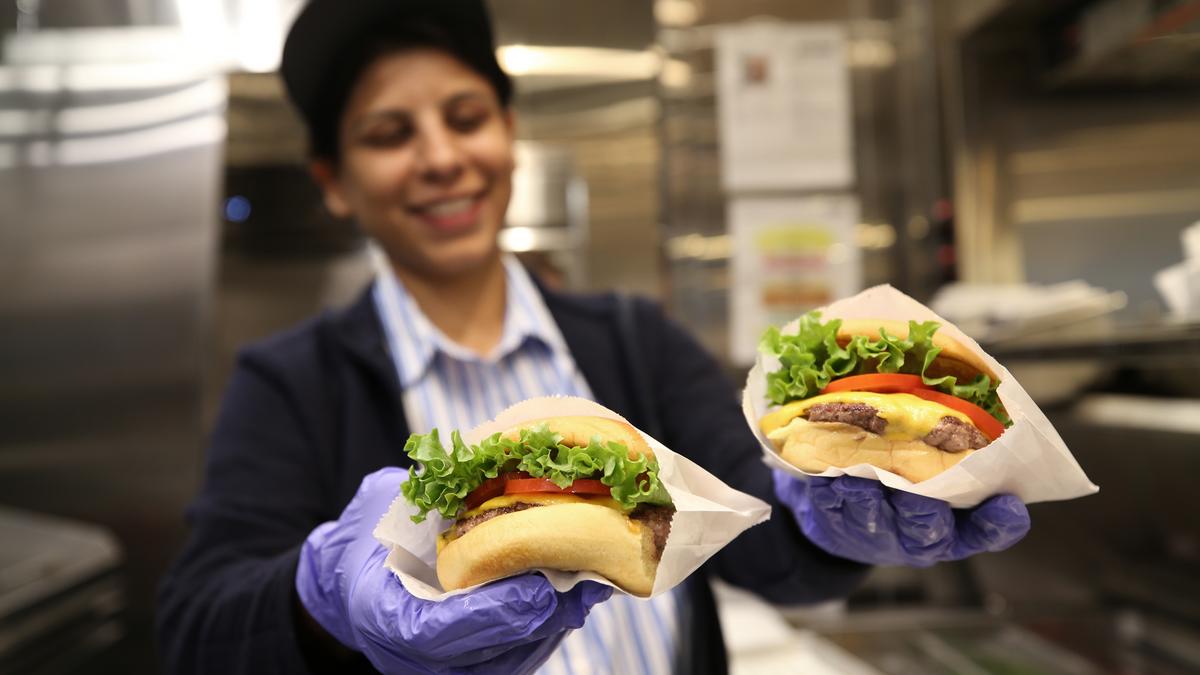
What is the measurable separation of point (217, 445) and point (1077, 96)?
324cm

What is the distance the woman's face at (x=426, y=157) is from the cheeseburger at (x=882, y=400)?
702 mm

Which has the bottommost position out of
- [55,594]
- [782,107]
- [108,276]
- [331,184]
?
[55,594]

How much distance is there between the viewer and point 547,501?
1034 millimetres

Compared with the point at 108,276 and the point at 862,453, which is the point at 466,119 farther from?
the point at 108,276

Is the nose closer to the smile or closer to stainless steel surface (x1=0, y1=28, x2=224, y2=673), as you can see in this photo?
the smile

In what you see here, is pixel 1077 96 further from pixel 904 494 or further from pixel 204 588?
pixel 204 588

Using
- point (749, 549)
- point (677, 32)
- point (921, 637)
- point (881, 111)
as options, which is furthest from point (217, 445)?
point (881, 111)

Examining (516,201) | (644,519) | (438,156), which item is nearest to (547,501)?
(644,519)

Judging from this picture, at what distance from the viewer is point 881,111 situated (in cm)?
439

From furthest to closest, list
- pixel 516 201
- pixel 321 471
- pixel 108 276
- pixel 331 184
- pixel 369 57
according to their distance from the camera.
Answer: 1. pixel 108 276
2. pixel 516 201
3. pixel 331 184
4. pixel 369 57
5. pixel 321 471

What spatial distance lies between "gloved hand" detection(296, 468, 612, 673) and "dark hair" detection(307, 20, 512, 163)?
0.83 meters

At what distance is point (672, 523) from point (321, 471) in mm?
773

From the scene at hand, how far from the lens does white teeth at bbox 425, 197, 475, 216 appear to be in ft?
5.23

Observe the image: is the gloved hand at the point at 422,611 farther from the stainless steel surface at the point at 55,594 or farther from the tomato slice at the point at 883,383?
the stainless steel surface at the point at 55,594
